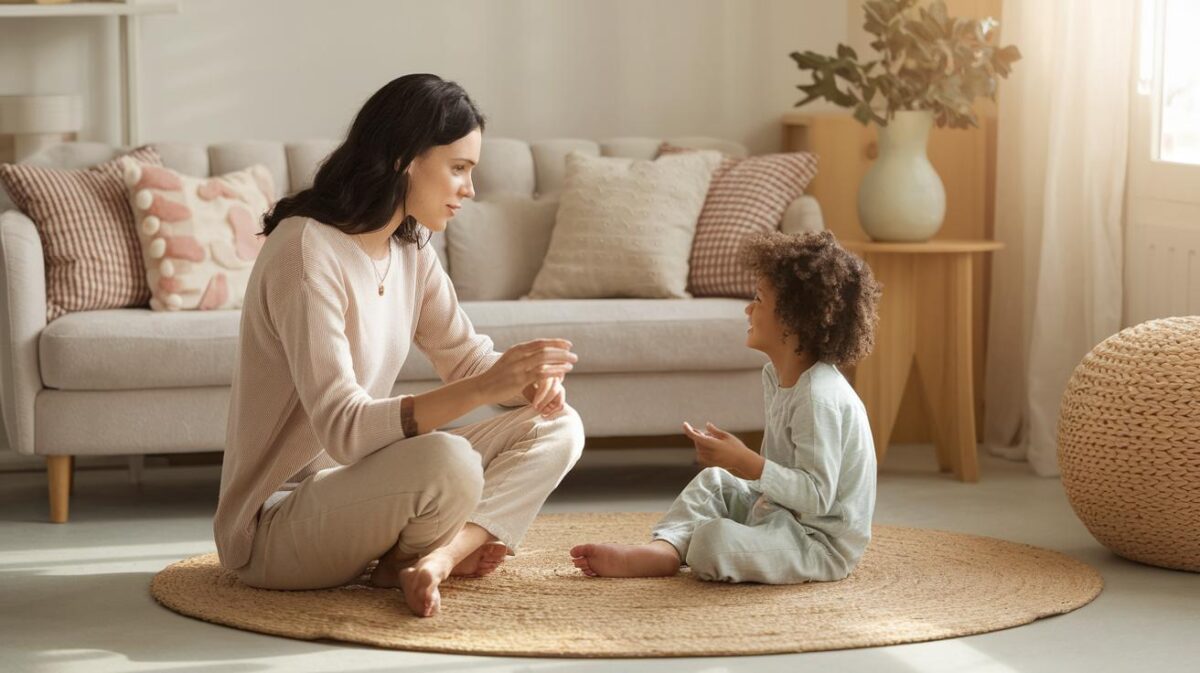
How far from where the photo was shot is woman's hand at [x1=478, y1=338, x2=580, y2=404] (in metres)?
2.31

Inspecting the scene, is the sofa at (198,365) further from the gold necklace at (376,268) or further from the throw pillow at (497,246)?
the gold necklace at (376,268)

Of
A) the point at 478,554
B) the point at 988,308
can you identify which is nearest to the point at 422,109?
the point at 478,554

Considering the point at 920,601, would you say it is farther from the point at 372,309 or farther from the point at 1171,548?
the point at 372,309

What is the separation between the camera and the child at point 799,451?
103 inches

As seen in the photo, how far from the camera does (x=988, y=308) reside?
4.43 meters

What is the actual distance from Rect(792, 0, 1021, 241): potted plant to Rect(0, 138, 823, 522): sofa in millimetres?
198

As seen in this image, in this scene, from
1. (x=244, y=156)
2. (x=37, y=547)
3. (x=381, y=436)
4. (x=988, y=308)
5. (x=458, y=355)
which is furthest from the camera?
(x=988, y=308)

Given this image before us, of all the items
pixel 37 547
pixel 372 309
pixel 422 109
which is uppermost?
pixel 422 109

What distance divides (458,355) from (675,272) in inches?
44.5

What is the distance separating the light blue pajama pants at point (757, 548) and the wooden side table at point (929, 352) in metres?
1.17

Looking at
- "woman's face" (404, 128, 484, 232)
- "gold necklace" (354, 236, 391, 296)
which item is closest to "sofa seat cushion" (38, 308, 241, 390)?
"gold necklace" (354, 236, 391, 296)

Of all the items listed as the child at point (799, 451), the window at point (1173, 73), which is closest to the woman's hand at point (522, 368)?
the child at point (799, 451)

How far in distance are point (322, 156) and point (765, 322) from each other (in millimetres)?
1721

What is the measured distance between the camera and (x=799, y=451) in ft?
8.65
